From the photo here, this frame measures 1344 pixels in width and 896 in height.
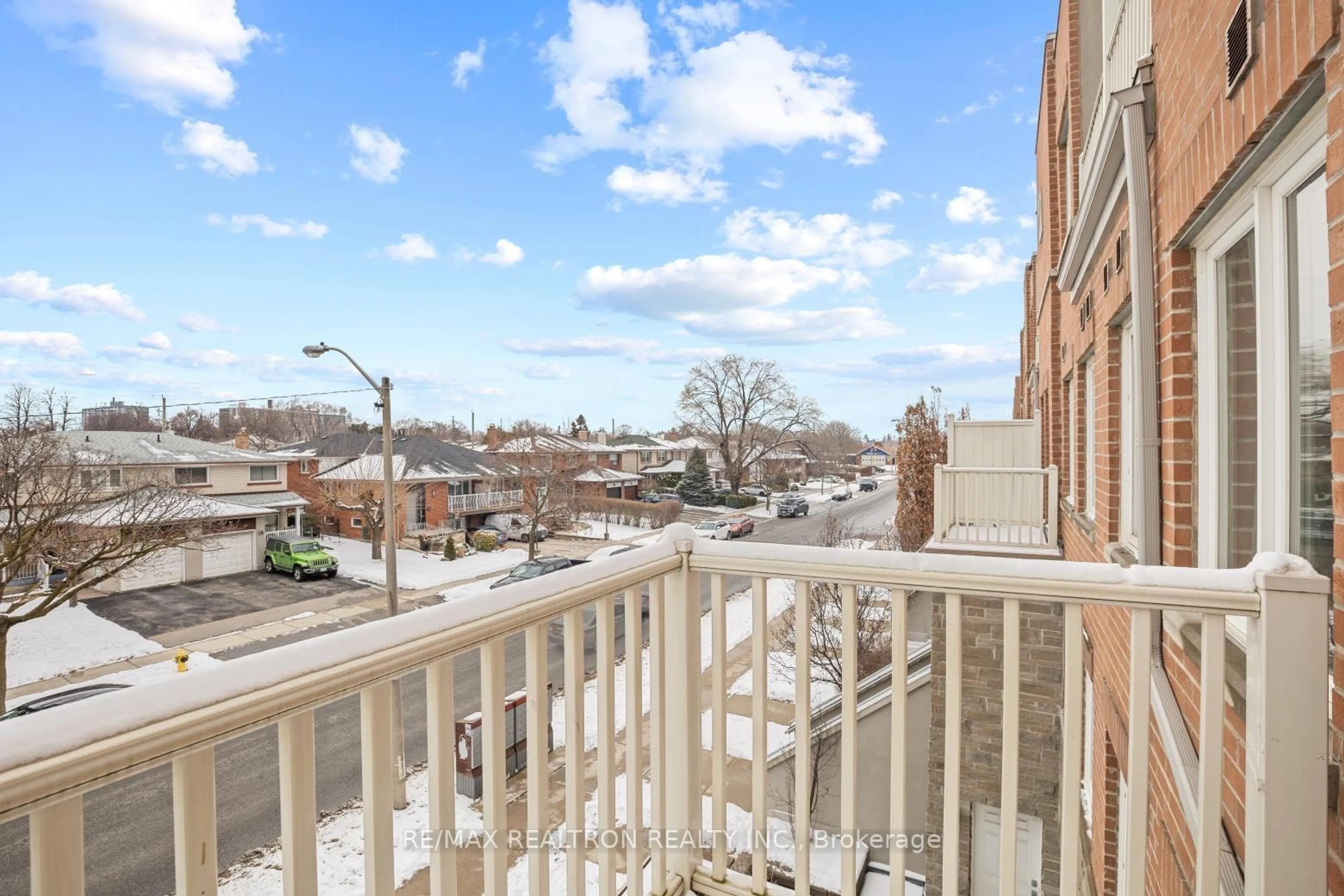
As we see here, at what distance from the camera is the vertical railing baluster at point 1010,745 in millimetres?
1204

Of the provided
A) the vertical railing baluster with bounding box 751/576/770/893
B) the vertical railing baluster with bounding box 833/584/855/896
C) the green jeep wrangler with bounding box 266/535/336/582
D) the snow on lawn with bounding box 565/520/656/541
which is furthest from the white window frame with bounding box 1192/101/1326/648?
the snow on lawn with bounding box 565/520/656/541

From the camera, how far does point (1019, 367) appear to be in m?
16.5

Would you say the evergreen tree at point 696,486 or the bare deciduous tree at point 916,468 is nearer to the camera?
the bare deciduous tree at point 916,468

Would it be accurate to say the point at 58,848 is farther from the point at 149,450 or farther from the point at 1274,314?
the point at 149,450

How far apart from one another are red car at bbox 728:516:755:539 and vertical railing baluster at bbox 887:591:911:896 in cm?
1626

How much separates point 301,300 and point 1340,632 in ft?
67.5

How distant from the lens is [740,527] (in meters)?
19.5

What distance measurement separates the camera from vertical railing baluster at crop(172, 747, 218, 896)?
65cm

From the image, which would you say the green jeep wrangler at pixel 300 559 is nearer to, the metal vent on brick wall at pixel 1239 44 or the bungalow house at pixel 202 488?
the bungalow house at pixel 202 488

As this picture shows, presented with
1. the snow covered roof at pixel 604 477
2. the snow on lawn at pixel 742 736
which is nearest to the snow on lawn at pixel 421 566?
the snow on lawn at pixel 742 736

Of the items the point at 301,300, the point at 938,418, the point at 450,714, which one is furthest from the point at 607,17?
the point at 301,300

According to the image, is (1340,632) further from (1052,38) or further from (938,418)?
(938,418)

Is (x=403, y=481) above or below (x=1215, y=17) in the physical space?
below

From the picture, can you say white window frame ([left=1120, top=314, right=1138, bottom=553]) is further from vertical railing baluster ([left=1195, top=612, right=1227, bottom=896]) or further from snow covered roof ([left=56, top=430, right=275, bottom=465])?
snow covered roof ([left=56, top=430, right=275, bottom=465])
